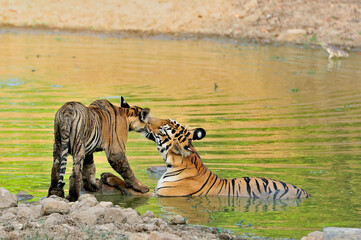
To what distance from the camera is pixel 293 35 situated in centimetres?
2636

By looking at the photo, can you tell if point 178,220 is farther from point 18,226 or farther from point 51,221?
point 18,226

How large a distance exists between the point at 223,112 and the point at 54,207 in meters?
6.91

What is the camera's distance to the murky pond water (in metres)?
7.52

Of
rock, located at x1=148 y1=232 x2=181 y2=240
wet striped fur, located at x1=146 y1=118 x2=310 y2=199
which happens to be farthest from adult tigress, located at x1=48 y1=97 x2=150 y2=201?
rock, located at x1=148 y1=232 x2=181 y2=240

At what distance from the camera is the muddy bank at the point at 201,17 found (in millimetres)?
26688

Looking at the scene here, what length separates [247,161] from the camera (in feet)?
30.6

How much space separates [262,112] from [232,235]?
6.83m

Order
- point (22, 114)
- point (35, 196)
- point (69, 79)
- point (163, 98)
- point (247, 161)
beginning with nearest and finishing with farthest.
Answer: point (35, 196)
point (247, 161)
point (22, 114)
point (163, 98)
point (69, 79)

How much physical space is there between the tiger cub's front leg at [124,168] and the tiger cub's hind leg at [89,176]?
224 millimetres

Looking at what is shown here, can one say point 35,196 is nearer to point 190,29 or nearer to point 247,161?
point 247,161

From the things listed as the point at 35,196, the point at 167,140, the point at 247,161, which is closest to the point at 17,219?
the point at 35,196

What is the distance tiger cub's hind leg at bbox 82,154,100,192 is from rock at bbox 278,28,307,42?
63.4 ft

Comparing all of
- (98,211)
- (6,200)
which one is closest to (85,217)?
(98,211)

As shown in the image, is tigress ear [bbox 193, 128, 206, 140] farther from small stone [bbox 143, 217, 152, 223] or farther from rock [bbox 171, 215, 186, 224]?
small stone [bbox 143, 217, 152, 223]
